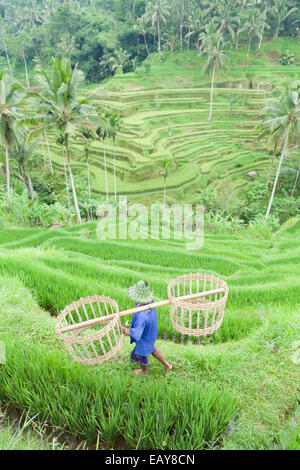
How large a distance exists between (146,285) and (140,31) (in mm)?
37819

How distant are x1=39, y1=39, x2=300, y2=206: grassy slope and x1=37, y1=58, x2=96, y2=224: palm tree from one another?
700 centimetres

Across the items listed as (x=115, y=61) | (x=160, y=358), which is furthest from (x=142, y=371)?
(x=115, y=61)

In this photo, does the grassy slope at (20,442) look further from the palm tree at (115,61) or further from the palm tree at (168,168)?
the palm tree at (115,61)

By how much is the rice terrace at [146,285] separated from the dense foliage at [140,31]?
381 inches

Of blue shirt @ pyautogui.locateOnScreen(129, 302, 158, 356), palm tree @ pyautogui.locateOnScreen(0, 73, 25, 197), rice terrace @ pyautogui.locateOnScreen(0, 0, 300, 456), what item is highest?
palm tree @ pyautogui.locateOnScreen(0, 73, 25, 197)

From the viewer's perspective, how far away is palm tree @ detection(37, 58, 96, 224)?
741cm

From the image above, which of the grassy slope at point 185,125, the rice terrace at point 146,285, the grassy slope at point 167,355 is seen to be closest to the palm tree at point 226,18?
the grassy slope at point 185,125

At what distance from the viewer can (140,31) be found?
31.9 m

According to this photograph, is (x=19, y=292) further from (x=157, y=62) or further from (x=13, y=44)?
(x=13, y=44)

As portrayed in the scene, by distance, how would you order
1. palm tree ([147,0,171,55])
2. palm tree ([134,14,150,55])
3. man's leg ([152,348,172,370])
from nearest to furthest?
man's leg ([152,348,172,370]), palm tree ([147,0,171,55]), palm tree ([134,14,150,55])

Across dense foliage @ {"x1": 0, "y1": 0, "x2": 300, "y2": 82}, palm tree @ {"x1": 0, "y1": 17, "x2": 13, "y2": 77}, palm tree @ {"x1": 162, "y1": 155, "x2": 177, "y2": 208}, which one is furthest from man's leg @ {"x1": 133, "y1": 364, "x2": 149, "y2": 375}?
palm tree @ {"x1": 0, "y1": 17, "x2": 13, "y2": 77}

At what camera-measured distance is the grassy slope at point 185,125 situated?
1778cm

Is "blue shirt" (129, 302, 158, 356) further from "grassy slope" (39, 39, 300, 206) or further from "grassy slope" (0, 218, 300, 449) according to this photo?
"grassy slope" (39, 39, 300, 206)
